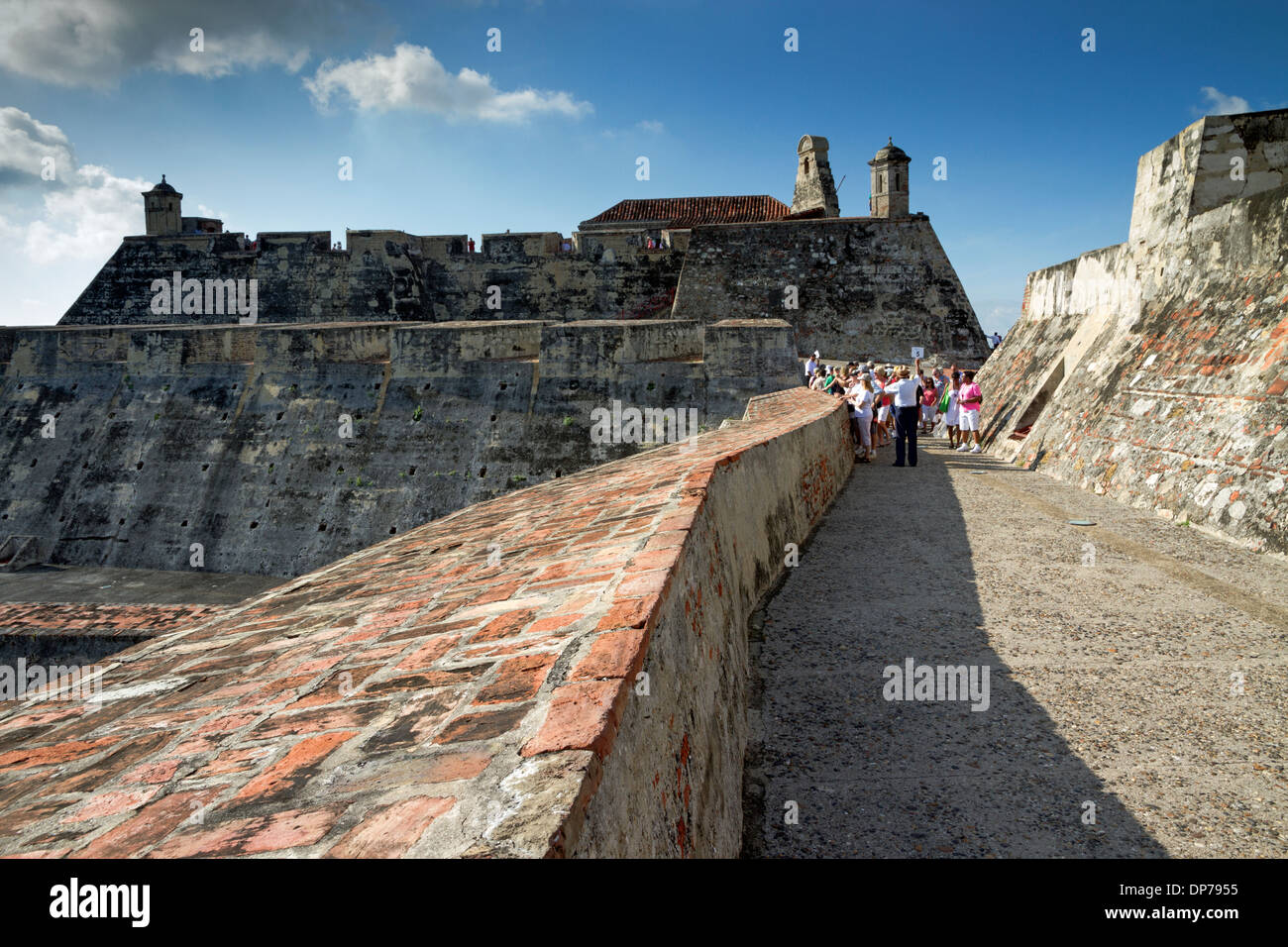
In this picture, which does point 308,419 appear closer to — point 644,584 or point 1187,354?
point 1187,354

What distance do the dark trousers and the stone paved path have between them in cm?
Answer: 416

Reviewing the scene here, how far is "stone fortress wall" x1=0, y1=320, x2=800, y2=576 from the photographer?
12.6 m

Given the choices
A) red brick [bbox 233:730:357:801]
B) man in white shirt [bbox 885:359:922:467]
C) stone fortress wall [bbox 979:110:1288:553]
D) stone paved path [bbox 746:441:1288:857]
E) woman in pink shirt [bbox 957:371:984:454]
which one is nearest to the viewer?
red brick [bbox 233:730:357:801]

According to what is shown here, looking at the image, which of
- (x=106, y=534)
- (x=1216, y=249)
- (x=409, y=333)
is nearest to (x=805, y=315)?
(x=409, y=333)

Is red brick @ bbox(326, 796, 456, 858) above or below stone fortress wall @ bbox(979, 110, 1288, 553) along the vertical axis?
below

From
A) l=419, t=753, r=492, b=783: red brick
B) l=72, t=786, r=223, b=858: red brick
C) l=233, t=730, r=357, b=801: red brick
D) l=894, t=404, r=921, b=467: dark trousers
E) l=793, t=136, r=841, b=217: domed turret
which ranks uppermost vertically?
l=793, t=136, r=841, b=217: domed turret

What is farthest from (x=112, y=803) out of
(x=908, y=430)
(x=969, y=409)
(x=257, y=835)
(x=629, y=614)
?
(x=969, y=409)

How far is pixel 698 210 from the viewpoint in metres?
30.7

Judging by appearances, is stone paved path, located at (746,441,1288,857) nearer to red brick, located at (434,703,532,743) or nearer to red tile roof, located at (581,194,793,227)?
red brick, located at (434,703,532,743)

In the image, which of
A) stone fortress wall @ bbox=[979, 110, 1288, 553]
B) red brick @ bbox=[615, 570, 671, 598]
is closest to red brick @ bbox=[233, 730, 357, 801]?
red brick @ bbox=[615, 570, 671, 598]

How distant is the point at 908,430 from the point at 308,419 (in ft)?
31.5

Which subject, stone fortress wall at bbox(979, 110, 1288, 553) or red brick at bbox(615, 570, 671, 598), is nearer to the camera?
red brick at bbox(615, 570, 671, 598)

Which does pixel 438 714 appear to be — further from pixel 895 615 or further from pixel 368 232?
pixel 368 232

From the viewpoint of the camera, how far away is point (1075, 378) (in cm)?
1045
